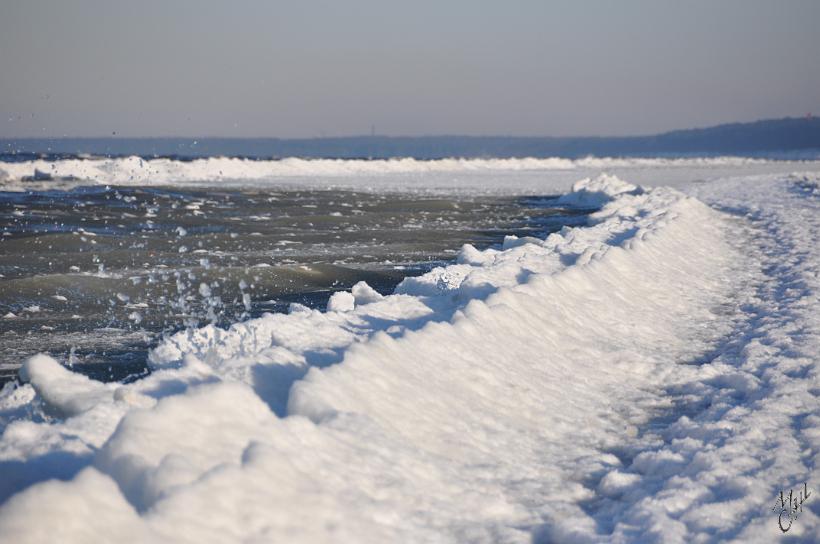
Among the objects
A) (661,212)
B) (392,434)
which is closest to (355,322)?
(392,434)

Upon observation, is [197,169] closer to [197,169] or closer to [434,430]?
[197,169]

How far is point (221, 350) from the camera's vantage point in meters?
4.70

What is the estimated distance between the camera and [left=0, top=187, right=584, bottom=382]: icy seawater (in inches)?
286

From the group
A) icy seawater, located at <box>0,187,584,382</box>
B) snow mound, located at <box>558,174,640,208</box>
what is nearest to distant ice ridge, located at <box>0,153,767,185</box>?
icy seawater, located at <box>0,187,584,382</box>

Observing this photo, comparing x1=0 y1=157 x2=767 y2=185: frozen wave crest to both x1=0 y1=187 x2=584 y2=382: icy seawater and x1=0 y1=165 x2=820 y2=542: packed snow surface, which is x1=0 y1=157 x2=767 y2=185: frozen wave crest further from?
x1=0 y1=165 x2=820 y2=542: packed snow surface
